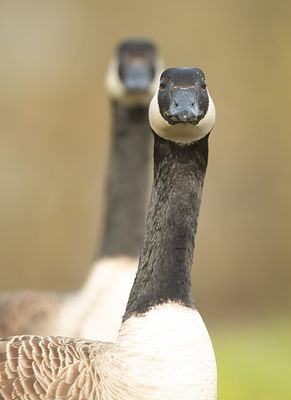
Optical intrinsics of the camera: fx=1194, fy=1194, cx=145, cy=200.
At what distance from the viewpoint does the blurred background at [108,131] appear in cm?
1795

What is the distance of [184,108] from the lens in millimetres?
4816

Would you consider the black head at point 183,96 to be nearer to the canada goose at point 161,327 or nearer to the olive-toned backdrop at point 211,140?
the canada goose at point 161,327

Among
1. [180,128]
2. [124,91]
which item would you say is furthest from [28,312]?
[180,128]

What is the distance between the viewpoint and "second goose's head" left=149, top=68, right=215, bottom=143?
482 centimetres

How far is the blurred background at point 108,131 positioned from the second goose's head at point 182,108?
41.2ft

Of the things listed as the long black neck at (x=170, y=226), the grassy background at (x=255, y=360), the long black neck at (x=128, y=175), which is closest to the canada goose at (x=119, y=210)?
the long black neck at (x=128, y=175)

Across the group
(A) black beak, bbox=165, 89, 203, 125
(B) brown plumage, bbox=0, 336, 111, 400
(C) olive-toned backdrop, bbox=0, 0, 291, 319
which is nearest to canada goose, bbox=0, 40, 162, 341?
(B) brown plumage, bbox=0, 336, 111, 400

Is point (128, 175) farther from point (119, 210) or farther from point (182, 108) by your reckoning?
point (182, 108)

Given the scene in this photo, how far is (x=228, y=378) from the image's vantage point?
9406 mm

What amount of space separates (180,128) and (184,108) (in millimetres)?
124

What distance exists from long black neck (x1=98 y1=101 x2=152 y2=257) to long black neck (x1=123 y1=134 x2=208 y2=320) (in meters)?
2.76

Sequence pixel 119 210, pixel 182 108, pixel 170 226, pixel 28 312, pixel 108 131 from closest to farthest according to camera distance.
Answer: pixel 182 108 → pixel 170 226 → pixel 28 312 → pixel 119 210 → pixel 108 131

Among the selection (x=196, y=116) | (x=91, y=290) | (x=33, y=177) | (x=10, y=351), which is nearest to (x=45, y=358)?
(x=10, y=351)

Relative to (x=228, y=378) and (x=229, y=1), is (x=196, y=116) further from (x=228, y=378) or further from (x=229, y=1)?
(x=229, y=1)
